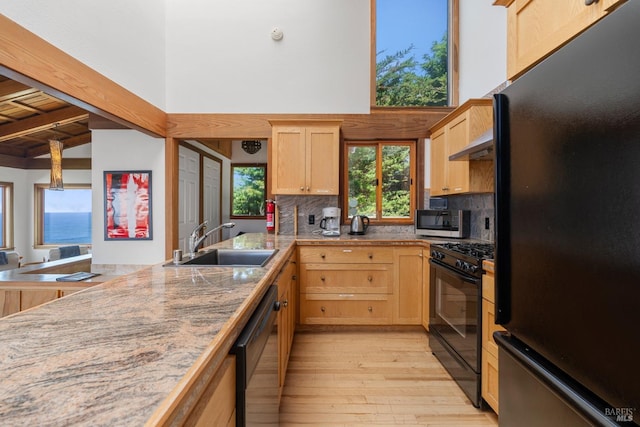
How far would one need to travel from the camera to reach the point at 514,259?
96 centimetres

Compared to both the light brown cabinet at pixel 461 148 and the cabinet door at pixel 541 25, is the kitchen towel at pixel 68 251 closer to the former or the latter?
the light brown cabinet at pixel 461 148

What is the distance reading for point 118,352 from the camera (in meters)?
0.62

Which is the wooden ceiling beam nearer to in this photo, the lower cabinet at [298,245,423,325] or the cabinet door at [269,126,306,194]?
the cabinet door at [269,126,306,194]

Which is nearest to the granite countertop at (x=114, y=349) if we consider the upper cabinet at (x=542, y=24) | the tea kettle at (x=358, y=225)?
the upper cabinet at (x=542, y=24)

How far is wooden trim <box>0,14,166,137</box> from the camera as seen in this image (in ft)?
5.83

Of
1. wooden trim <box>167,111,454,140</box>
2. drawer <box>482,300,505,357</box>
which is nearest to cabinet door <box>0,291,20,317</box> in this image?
wooden trim <box>167,111,454,140</box>

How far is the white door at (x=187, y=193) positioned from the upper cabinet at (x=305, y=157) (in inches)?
68.2

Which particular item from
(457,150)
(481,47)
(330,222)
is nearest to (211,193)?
(330,222)

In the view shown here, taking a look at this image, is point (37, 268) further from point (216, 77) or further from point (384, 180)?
point (384, 180)

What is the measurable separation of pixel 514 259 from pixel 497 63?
2698mm

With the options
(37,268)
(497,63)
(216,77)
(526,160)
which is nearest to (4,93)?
(37,268)

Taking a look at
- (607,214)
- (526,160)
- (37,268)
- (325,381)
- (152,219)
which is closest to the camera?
(607,214)

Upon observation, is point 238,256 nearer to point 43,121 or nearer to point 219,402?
point 219,402

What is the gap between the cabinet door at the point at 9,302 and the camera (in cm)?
272
